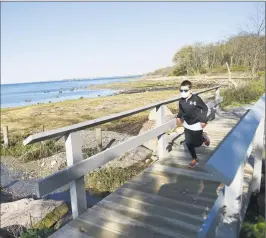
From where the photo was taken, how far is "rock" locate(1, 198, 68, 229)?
18.5ft

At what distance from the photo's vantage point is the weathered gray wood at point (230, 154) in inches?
44.7

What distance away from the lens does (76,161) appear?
10.9 feet

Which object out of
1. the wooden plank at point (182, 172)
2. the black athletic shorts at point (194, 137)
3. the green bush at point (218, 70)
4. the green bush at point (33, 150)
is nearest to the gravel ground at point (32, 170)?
the green bush at point (33, 150)

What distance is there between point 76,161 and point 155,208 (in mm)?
1196

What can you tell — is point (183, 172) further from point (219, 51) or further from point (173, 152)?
point (219, 51)

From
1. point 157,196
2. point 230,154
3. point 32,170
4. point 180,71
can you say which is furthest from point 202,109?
point 180,71

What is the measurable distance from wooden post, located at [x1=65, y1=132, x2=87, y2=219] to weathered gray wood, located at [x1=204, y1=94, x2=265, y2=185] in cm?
199

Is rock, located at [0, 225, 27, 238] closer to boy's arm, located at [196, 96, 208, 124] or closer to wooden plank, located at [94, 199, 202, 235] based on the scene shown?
wooden plank, located at [94, 199, 202, 235]

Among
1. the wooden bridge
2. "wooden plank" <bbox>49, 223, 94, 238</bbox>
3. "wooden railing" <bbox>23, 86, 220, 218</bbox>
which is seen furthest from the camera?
"wooden plank" <bbox>49, 223, 94, 238</bbox>

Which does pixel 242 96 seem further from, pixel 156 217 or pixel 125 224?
pixel 125 224

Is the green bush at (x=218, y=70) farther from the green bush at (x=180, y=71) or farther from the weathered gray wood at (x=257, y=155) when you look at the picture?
the weathered gray wood at (x=257, y=155)

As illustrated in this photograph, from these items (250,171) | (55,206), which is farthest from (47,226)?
(250,171)

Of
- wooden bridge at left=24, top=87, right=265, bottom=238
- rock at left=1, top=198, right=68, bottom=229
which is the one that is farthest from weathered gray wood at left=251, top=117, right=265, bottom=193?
rock at left=1, top=198, right=68, bottom=229

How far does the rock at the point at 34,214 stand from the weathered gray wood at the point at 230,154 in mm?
4984
